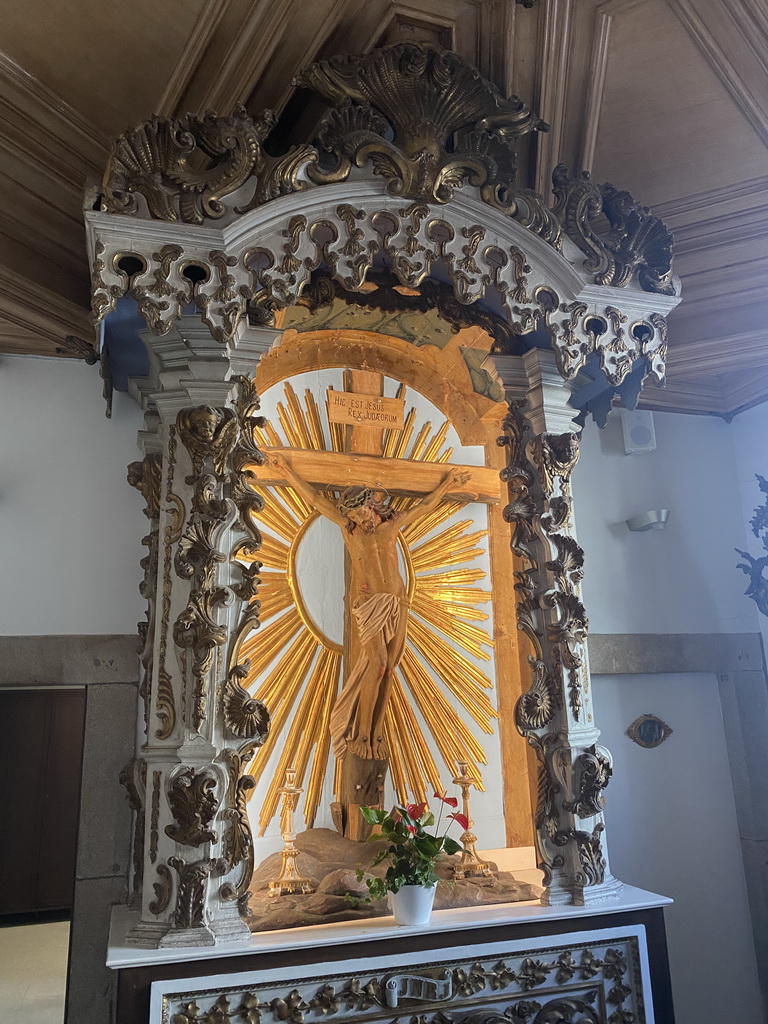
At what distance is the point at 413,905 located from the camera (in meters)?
3.35

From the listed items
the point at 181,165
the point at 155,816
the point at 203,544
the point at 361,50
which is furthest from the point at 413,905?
the point at 361,50

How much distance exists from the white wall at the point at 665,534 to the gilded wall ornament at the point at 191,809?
10.4ft

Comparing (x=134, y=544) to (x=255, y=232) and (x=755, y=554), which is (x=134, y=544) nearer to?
(x=255, y=232)

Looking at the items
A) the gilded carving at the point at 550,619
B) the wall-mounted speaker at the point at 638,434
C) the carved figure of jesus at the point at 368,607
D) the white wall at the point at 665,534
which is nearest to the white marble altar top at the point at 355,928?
the gilded carving at the point at 550,619

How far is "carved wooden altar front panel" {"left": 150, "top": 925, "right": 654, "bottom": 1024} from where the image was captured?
118 inches

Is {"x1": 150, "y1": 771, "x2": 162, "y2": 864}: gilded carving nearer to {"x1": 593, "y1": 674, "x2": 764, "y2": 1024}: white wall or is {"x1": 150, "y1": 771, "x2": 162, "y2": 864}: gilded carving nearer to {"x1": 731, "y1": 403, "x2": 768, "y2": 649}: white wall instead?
{"x1": 593, "y1": 674, "x2": 764, "y2": 1024}: white wall

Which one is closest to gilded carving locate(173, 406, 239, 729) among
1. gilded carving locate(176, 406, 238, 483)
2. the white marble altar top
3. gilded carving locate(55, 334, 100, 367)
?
gilded carving locate(176, 406, 238, 483)

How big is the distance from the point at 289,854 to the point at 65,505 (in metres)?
2.24

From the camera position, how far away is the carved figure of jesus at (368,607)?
421 centimetres

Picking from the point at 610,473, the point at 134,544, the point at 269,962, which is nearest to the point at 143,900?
the point at 269,962

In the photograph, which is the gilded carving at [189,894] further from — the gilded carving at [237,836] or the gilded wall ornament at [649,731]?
the gilded wall ornament at [649,731]

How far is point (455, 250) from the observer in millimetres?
3781

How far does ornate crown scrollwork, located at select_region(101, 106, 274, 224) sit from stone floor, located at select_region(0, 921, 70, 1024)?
136 inches

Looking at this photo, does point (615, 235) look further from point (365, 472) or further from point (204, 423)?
point (204, 423)
